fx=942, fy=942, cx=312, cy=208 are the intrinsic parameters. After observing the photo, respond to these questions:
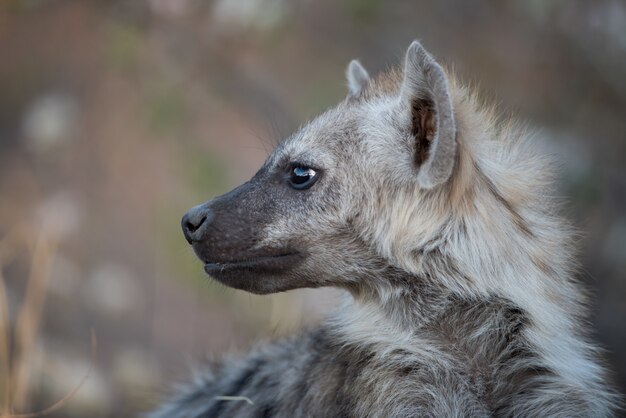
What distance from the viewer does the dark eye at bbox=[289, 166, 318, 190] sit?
2.96 metres

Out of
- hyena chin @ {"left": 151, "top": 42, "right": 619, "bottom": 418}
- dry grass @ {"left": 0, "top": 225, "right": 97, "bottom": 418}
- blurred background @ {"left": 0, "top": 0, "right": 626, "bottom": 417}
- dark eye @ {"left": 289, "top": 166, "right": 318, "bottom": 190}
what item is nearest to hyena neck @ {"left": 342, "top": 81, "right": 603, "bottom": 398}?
hyena chin @ {"left": 151, "top": 42, "right": 619, "bottom": 418}

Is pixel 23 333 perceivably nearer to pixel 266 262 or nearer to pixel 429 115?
pixel 266 262

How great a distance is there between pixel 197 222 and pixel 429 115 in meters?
0.78

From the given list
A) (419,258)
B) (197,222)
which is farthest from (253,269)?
(419,258)

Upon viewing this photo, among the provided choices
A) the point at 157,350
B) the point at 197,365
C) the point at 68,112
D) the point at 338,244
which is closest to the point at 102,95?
the point at 68,112

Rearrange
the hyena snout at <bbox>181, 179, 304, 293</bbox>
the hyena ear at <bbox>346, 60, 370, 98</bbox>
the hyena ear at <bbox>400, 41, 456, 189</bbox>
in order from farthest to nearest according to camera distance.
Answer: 1. the hyena ear at <bbox>346, 60, 370, 98</bbox>
2. the hyena snout at <bbox>181, 179, 304, 293</bbox>
3. the hyena ear at <bbox>400, 41, 456, 189</bbox>

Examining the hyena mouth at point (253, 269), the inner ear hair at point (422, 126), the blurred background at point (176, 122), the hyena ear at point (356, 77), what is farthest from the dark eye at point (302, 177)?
the blurred background at point (176, 122)

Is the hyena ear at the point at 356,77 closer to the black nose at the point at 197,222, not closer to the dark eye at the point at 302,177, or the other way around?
the dark eye at the point at 302,177

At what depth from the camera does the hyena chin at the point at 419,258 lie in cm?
268

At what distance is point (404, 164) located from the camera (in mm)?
2824

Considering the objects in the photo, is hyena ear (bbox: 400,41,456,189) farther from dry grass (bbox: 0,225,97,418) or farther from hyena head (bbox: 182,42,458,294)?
dry grass (bbox: 0,225,97,418)

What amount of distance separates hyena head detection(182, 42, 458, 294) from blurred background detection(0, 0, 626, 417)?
2.55 m

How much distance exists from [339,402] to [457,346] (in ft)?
1.26

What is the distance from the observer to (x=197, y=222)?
290 centimetres
